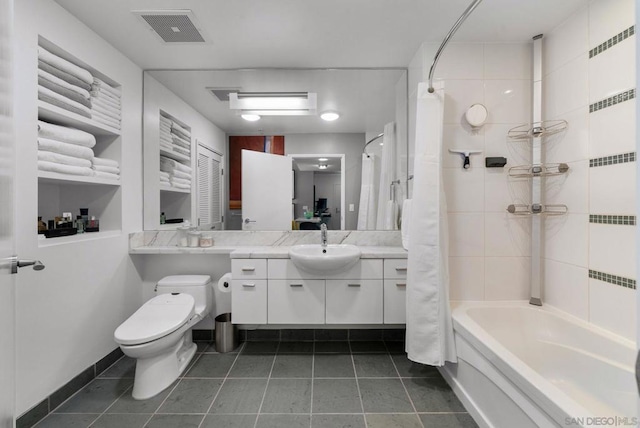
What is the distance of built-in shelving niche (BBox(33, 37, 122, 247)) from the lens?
5.61ft

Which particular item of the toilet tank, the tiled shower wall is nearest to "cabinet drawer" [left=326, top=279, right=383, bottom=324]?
the toilet tank

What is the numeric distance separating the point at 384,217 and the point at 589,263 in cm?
128

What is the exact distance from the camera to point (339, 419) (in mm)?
1511

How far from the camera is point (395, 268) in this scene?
204 cm

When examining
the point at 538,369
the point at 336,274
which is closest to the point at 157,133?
the point at 336,274

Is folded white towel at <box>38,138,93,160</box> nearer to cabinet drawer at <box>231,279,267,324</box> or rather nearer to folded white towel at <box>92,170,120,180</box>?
folded white towel at <box>92,170,120,180</box>

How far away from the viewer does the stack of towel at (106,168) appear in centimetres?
186

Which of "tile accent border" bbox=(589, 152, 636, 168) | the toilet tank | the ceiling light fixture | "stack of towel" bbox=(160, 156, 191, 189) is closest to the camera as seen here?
"tile accent border" bbox=(589, 152, 636, 168)

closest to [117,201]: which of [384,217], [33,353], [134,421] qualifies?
[33,353]

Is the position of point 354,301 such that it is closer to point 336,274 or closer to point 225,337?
point 336,274

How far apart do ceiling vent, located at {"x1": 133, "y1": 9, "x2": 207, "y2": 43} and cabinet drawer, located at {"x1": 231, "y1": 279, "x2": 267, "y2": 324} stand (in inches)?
67.0

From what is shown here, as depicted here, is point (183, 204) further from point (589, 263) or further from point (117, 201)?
point (589, 263)

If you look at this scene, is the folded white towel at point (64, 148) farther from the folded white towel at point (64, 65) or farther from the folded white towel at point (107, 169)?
the folded white towel at point (64, 65)

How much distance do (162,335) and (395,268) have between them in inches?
61.0
